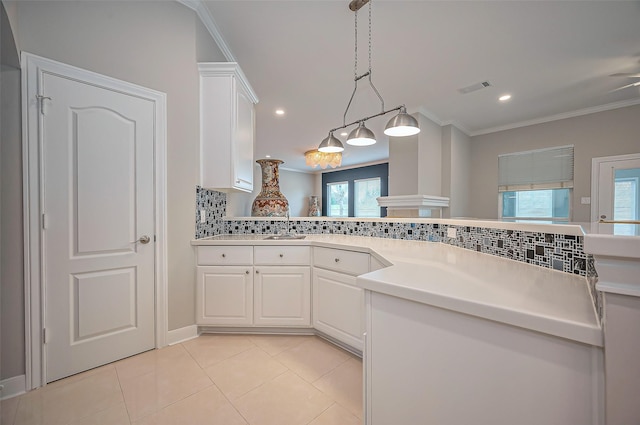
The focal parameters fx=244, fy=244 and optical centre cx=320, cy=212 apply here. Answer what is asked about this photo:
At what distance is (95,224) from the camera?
1.68 m

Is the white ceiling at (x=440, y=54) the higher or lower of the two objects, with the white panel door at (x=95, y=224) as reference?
higher

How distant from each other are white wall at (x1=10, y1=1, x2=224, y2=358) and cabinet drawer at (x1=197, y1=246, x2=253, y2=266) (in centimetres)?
12

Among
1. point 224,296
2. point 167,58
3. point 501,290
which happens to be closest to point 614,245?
point 501,290

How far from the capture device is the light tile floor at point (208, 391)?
4.14 ft

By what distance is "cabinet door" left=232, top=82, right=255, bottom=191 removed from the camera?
7.30ft

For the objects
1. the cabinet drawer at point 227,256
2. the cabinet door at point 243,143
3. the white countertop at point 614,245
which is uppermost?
the cabinet door at point 243,143

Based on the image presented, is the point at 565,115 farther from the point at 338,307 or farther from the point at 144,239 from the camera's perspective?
the point at 144,239

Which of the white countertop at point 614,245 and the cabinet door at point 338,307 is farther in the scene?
the cabinet door at point 338,307

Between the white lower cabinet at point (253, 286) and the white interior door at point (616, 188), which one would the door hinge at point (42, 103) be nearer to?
the white lower cabinet at point (253, 286)

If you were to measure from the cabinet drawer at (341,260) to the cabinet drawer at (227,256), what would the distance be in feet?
1.91

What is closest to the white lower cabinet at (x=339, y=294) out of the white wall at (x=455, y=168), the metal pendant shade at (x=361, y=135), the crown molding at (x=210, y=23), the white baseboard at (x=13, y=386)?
the metal pendant shade at (x=361, y=135)

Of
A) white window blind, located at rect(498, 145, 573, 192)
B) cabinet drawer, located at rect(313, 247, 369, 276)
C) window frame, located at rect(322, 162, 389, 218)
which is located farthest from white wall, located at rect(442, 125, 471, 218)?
cabinet drawer, located at rect(313, 247, 369, 276)

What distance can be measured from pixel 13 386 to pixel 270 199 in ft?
7.34

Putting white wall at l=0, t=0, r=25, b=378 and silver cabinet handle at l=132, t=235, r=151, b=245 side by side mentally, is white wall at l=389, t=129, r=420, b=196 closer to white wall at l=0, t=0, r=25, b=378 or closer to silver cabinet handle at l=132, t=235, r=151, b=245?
silver cabinet handle at l=132, t=235, r=151, b=245
